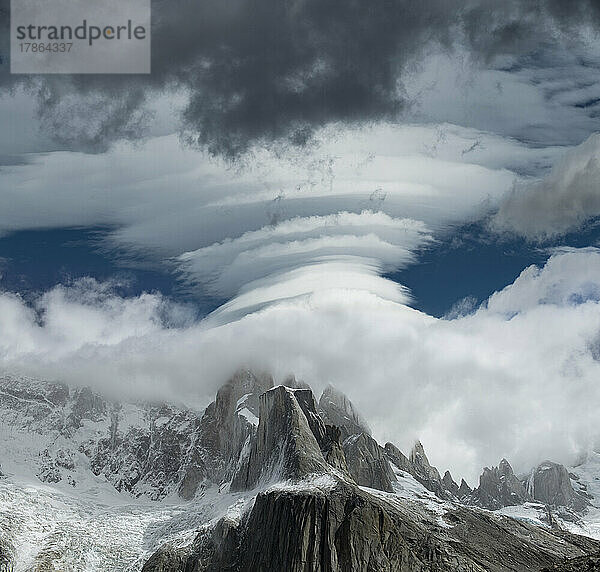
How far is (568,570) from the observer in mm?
149750
